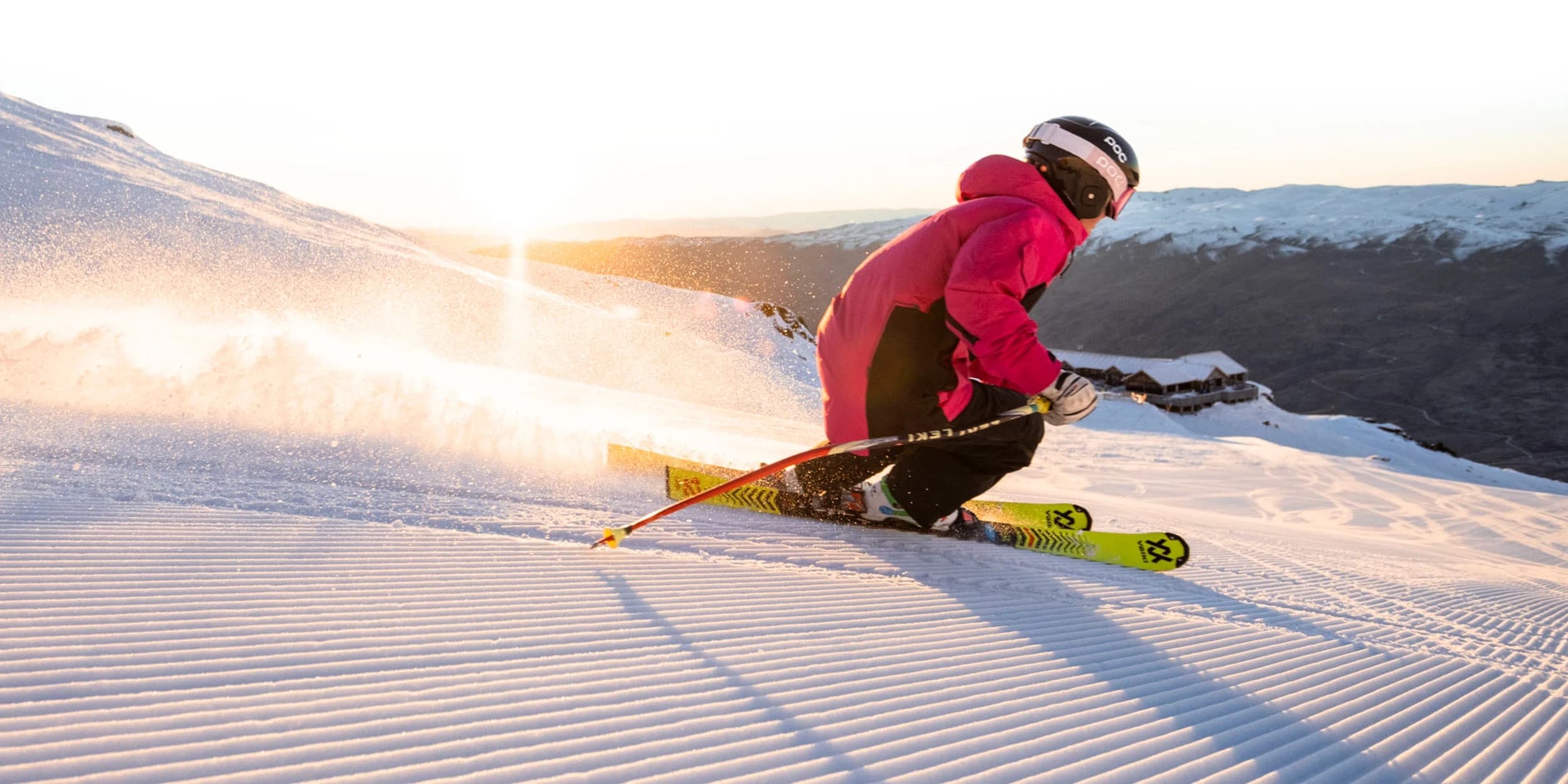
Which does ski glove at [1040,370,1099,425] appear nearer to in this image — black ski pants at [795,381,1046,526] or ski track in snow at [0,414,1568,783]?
black ski pants at [795,381,1046,526]

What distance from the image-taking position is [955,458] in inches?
189

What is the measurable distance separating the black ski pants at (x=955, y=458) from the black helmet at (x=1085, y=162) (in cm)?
104

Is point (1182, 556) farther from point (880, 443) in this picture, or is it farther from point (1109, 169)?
point (1109, 169)

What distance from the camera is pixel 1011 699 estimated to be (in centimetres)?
271

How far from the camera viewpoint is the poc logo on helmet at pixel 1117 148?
438 cm

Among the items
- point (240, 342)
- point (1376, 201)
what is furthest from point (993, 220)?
point (1376, 201)

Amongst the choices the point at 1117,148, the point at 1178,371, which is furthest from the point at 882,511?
the point at 1178,371

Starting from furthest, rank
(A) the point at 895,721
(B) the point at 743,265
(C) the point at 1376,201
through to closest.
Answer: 1. (C) the point at 1376,201
2. (B) the point at 743,265
3. (A) the point at 895,721

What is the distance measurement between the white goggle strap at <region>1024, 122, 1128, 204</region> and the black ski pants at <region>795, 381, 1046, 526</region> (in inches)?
44.7

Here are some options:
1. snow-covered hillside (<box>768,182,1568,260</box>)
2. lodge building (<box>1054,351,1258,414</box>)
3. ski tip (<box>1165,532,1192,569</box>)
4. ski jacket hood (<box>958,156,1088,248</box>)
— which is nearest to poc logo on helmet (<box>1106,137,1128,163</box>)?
ski jacket hood (<box>958,156,1088,248</box>)

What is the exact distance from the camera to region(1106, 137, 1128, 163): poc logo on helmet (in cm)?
438

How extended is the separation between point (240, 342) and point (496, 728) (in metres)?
7.79

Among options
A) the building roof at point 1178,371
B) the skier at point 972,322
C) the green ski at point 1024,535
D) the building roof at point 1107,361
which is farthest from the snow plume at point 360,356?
the building roof at point 1107,361

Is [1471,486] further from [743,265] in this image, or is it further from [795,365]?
[743,265]
